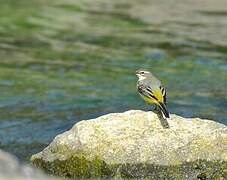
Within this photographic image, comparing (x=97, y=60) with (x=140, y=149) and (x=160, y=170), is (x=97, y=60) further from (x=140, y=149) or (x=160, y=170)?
(x=160, y=170)

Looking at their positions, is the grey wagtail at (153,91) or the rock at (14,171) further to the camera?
the grey wagtail at (153,91)

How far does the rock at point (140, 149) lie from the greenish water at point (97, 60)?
97.8 inches

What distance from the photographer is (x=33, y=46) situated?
25.2m

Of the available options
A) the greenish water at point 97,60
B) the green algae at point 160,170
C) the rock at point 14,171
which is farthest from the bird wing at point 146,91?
the rock at point 14,171

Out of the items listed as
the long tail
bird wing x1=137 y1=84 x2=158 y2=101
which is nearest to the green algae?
the long tail

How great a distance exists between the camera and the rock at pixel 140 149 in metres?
10.0

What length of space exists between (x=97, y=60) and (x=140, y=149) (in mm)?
12777

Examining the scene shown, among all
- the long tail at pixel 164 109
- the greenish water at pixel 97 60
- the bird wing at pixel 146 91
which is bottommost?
the greenish water at pixel 97 60

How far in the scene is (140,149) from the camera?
33.1ft

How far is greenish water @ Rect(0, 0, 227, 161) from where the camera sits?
52.4 ft

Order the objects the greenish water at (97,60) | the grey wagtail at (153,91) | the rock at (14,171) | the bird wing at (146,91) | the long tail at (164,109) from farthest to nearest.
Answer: the greenish water at (97,60), the bird wing at (146,91), the grey wagtail at (153,91), the long tail at (164,109), the rock at (14,171)

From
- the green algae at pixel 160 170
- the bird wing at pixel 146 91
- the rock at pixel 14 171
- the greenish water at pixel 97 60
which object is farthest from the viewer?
the greenish water at pixel 97 60

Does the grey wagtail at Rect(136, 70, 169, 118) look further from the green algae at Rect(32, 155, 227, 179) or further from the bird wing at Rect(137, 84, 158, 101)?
the green algae at Rect(32, 155, 227, 179)

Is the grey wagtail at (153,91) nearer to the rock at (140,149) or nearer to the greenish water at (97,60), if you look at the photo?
the rock at (140,149)
